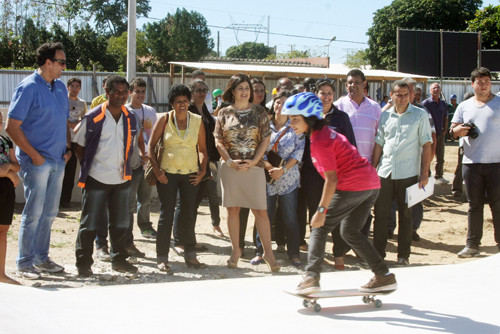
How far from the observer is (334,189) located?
4.96 meters

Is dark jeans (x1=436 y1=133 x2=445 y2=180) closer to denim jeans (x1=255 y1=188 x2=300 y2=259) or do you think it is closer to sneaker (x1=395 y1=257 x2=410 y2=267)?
sneaker (x1=395 y1=257 x2=410 y2=267)

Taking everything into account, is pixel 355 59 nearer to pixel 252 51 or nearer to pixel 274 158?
pixel 252 51

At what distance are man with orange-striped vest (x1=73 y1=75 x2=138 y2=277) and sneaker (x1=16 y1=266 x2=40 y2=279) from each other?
0.42 meters

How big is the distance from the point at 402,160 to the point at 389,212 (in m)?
0.64

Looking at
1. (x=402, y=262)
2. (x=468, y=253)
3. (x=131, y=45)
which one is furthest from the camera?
(x=131, y=45)

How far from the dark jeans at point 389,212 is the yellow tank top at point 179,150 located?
7.39 ft

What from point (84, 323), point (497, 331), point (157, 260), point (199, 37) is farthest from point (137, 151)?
point (199, 37)

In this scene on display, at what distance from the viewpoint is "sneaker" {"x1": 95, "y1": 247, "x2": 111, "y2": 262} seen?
23.0ft

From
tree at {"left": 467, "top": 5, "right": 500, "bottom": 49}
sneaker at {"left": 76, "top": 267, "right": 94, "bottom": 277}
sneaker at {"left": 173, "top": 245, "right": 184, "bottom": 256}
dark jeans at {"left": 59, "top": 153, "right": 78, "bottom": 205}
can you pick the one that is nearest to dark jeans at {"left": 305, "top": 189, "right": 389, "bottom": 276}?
sneaker at {"left": 76, "top": 267, "right": 94, "bottom": 277}

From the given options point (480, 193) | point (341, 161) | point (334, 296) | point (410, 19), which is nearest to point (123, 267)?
point (334, 296)

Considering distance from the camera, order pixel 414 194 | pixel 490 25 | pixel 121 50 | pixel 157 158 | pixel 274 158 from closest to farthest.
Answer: pixel 157 158 < pixel 414 194 < pixel 274 158 < pixel 490 25 < pixel 121 50

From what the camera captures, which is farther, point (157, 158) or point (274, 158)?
point (274, 158)

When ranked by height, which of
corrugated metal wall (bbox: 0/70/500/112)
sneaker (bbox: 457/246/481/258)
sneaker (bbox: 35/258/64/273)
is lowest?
sneaker (bbox: 457/246/481/258)

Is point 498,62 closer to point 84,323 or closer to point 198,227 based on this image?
point 198,227
